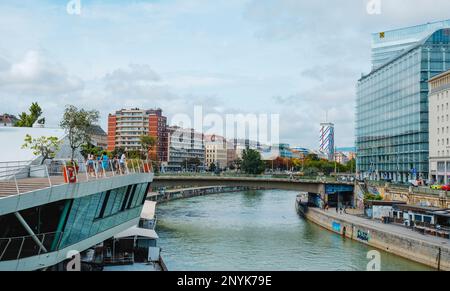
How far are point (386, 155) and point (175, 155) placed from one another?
81607 mm

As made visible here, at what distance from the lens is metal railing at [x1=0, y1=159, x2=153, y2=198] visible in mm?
13320

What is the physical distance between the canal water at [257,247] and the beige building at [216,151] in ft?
426

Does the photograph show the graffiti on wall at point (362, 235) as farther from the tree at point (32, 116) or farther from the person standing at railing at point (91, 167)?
the tree at point (32, 116)

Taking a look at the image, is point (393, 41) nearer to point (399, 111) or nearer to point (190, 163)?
point (399, 111)

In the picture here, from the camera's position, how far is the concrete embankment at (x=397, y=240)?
1027 inches

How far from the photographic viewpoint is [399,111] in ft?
238

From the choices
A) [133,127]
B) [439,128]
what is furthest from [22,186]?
[133,127]

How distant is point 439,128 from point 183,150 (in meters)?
103

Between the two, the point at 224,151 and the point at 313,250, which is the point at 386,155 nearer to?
the point at 313,250

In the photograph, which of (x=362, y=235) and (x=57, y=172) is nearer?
(x=57, y=172)

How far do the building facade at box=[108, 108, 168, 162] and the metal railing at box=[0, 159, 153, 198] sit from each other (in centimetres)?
10733

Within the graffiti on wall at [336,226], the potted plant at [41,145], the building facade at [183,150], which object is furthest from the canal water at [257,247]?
the building facade at [183,150]

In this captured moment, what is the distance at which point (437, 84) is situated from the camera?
199 ft
